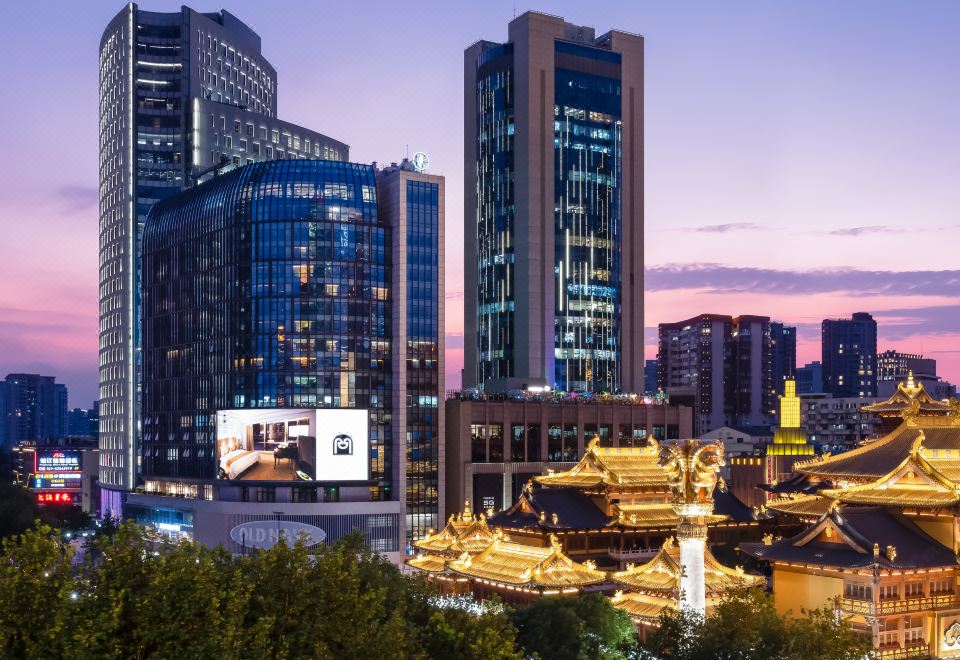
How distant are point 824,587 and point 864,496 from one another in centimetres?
726

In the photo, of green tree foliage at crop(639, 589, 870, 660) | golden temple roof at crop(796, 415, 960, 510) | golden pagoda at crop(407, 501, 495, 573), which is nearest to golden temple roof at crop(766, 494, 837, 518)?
golden temple roof at crop(796, 415, 960, 510)

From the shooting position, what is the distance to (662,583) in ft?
186

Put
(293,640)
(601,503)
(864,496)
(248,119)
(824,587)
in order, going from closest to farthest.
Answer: (293,640) → (824,587) → (864,496) → (601,503) → (248,119)

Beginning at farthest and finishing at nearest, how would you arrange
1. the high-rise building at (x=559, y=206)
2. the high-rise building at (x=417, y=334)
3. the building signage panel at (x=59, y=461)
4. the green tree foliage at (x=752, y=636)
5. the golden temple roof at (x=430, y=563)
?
1. the building signage panel at (x=59, y=461)
2. the high-rise building at (x=559, y=206)
3. the high-rise building at (x=417, y=334)
4. the golden temple roof at (x=430, y=563)
5. the green tree foliage at (x=752, y=636)

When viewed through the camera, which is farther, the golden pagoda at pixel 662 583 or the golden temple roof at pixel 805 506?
the golden temple roof at pixel 805 506

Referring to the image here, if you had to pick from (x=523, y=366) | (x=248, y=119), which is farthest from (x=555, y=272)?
(x=248, y=119)

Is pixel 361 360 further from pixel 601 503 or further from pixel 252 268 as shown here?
pixel 601 503

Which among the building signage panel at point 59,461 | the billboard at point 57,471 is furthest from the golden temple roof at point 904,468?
the building signage panel at point 59,461

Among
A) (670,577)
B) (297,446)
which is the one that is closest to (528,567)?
(670,577)

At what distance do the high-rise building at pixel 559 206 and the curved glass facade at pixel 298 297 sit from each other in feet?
150

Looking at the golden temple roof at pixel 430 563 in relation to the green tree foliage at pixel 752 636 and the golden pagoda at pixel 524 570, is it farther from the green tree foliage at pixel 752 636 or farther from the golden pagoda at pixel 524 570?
the green tree foliage at pixel 752 636

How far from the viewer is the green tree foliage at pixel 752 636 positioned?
42031 millimetres

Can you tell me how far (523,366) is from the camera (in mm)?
162500

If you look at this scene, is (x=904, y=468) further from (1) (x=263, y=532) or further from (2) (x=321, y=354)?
(2) (x=321, y=354)
